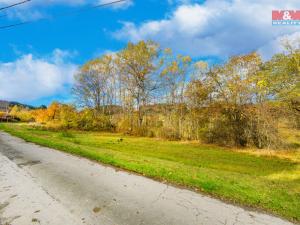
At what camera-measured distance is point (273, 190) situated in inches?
218

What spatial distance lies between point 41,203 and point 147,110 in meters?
26.7

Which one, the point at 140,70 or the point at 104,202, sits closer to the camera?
the point at 104,202

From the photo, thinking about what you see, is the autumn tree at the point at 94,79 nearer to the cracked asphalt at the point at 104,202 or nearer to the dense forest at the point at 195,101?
the dense forest at the point at 195,101

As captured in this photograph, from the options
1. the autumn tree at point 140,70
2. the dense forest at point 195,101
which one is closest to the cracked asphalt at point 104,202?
the dense forest at point 195,101

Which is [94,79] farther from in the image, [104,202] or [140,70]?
[104,202]

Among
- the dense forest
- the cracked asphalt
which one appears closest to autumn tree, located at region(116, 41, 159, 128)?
the dense forest

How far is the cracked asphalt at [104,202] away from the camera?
3920mm

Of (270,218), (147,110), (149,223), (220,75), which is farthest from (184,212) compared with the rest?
(147,110)

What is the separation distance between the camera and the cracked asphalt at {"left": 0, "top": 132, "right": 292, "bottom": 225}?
3920mm

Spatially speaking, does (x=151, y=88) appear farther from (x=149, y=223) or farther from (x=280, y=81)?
A: (x=149, y=223)

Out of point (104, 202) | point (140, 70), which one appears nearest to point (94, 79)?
point (140, 70)

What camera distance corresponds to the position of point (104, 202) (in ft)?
15.3

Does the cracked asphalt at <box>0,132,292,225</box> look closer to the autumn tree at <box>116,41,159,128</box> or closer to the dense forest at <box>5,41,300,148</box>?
the dense forest at <box>5,41,300,148</box>

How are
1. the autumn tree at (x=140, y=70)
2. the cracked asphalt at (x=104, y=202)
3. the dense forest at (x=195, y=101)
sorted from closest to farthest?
the cracked asphalt at (x=104, y=202)
the dense forest at (x=195, y=101)
the autumn tree at (x=140, y=70)
